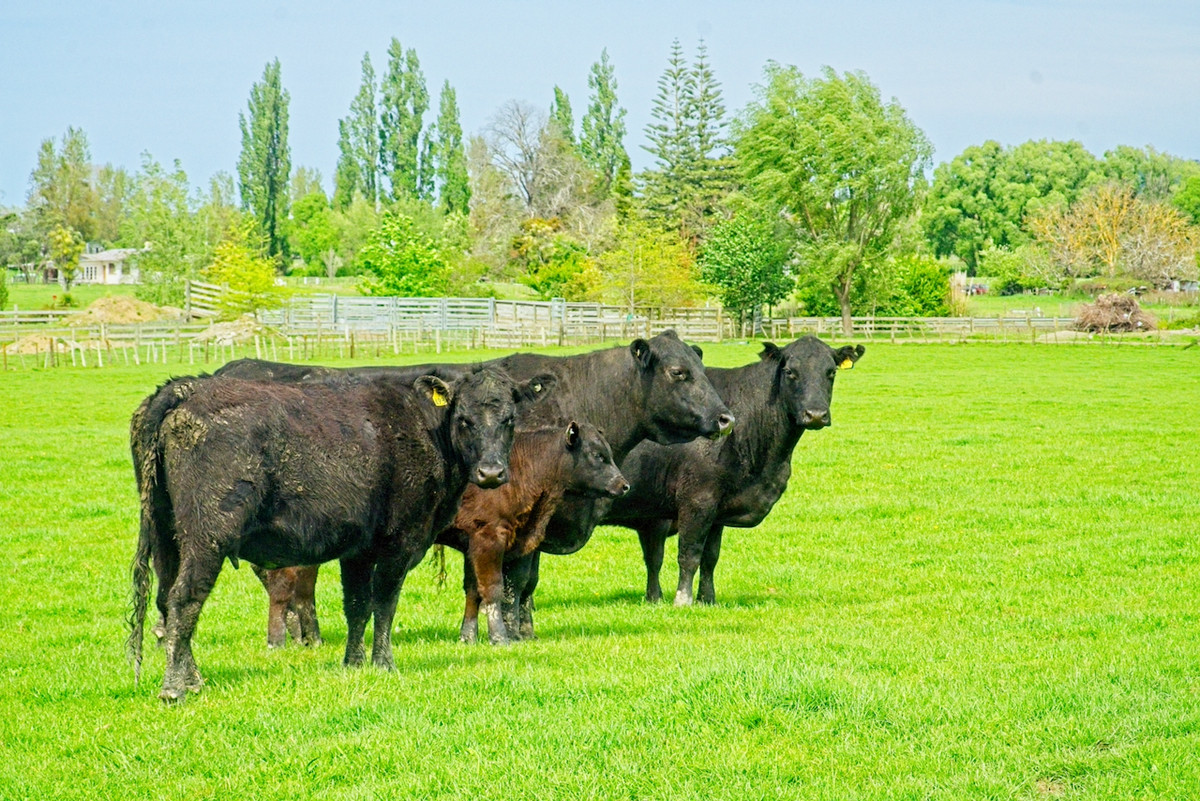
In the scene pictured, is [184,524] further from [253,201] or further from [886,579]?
[253,201]

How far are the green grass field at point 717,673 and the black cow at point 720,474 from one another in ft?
2.02

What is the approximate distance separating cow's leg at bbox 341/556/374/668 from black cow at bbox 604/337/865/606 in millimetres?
3733

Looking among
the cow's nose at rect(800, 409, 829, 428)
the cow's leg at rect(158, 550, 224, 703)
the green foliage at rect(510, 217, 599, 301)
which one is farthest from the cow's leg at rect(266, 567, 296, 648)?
the green foliage at rect(510, 217, 599, 301)

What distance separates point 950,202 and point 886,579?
4715 inches

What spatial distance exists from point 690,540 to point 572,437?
2.00 m

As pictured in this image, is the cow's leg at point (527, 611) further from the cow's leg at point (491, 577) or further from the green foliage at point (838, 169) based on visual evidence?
the green foliage at point (838, 169)

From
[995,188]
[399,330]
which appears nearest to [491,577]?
[399,330]

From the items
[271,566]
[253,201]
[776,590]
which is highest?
[253,201]

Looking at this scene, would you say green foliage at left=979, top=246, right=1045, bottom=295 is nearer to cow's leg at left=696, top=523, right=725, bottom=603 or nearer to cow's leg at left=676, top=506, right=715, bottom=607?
cow's leg at left=696, top=523, right=725, bottom=603

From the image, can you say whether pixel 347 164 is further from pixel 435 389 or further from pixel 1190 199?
pixel 435 389

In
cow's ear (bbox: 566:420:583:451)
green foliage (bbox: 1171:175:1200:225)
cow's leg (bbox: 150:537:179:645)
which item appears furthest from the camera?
green foliage (bbox: 1171:175:1200:225)

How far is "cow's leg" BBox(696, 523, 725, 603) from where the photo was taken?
11.5 meters

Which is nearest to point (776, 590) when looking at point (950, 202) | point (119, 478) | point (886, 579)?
point (886, 579)

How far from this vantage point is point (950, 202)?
12619cm
